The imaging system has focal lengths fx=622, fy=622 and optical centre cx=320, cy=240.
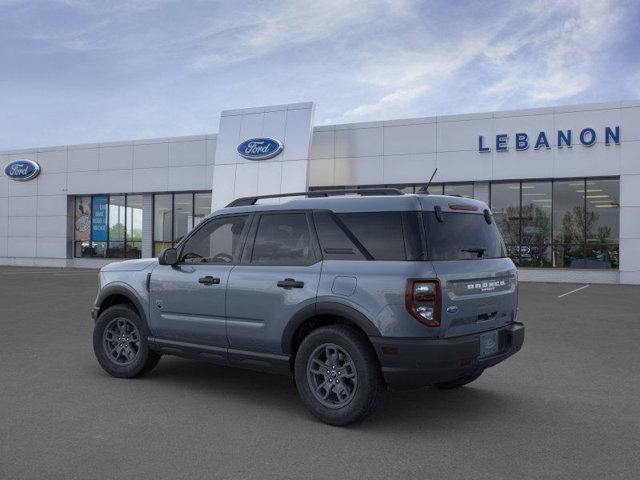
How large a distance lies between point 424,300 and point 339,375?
0.98 metres

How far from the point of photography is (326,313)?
16.6ft

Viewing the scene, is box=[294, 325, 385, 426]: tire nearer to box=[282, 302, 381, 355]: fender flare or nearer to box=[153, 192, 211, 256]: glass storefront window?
box=[282, 302, 381, 355]: fender flare

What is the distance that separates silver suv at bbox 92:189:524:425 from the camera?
15.5ft

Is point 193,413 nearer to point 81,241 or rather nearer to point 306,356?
point 306,356

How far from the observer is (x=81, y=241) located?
32.0 m

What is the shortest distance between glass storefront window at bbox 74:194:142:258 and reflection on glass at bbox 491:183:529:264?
1681cm

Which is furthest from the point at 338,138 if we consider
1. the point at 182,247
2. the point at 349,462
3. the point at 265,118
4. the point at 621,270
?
the point at 349,462

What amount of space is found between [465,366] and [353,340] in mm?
894

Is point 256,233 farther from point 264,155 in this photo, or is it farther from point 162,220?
point 162,220

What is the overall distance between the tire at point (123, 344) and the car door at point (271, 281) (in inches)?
51.1

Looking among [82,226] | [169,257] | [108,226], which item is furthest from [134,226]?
[169,257]

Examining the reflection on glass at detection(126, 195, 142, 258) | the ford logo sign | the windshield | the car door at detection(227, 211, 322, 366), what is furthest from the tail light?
the reflection on glass at detection(126, 195, 142, 258)

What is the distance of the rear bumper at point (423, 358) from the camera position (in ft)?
15.2

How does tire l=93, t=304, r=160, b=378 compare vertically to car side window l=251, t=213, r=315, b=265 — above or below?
below
